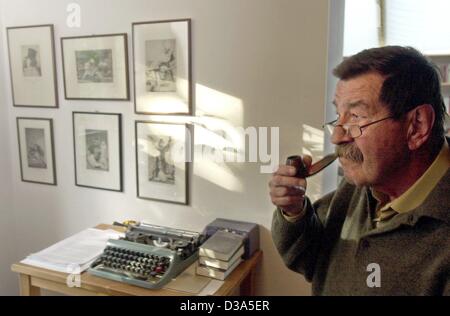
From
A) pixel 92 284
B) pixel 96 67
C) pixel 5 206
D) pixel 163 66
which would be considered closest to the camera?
pixel 92 284

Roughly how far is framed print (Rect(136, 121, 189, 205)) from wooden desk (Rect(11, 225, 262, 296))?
19.4 inches

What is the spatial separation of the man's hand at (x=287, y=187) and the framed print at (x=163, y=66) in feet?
2.90

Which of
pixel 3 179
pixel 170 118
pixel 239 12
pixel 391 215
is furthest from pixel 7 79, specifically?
pixel 391 215

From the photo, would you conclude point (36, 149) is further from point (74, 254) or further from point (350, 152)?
point (350, 152)

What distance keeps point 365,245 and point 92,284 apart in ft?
3.41

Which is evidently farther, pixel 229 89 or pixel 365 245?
pixel 229 89

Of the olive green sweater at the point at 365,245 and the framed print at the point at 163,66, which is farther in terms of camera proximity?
the framed print at the point at 163,66

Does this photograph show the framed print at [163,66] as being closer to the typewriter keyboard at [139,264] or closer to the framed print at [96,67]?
the framed print at [96,67]

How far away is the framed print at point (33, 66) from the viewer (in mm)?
2055

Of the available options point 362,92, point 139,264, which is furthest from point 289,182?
point 139,264

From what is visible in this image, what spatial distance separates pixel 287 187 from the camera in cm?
100

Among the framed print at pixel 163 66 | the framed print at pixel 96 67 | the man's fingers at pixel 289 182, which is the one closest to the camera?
the man's fingers at pixel 289 182

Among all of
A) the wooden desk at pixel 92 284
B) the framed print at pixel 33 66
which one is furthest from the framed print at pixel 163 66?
the wooden desk at pixel 92 284

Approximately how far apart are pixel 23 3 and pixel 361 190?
207 centimetres
